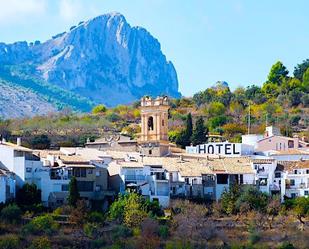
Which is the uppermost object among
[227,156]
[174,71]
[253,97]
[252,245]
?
[174,71]

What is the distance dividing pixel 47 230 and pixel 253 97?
47890 mm

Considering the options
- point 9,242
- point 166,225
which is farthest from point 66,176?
point 9,242

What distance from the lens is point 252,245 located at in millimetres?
47500

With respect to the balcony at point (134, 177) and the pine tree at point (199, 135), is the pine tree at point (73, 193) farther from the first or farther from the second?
the pine tree at point (199, 135)

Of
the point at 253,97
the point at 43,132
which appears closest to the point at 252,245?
the point at 43,132

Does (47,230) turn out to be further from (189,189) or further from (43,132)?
(43,132)

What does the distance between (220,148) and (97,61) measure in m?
97.3

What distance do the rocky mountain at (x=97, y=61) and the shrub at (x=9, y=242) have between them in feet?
326

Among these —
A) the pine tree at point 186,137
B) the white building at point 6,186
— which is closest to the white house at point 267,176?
the white building at point 6,186

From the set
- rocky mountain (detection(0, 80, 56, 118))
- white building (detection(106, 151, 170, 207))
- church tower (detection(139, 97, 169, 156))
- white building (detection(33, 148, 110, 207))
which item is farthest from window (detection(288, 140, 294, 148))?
rocky mountain (detection(0, 80, 56, 118))

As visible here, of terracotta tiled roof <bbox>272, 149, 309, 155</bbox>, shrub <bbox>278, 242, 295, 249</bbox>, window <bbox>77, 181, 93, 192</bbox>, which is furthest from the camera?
terracotta tiled roof <bbox>272, 149, 309, 155</bbox>

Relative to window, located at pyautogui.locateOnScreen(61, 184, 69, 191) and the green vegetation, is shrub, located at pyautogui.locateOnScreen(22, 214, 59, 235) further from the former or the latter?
window, located at pyautogui.locateOnScreen(61, 184, 69, 191)

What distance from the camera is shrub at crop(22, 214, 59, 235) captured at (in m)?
45.9

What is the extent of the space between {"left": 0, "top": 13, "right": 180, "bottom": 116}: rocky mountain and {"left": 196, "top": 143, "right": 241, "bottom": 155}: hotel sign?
82.5 m
